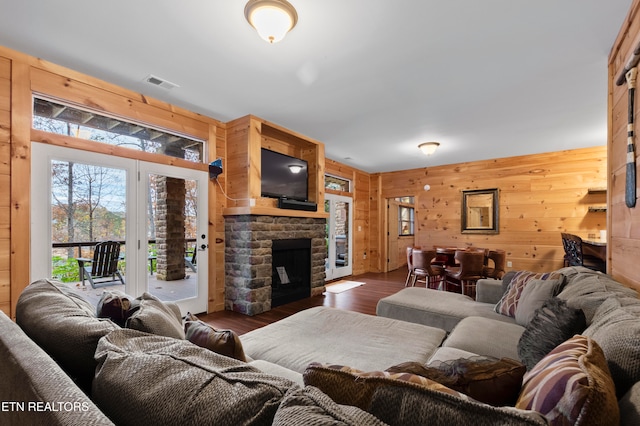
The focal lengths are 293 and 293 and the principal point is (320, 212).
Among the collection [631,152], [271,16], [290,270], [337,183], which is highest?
[271,16]

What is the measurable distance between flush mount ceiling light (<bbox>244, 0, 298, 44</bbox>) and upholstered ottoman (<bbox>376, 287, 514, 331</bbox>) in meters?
2.42

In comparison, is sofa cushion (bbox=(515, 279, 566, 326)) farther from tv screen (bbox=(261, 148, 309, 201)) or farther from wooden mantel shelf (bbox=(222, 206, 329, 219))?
tv screen (bbox=(261, 148, 309, 201))

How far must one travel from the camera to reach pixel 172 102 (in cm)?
343

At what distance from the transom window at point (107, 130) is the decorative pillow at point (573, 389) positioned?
3.74 meters

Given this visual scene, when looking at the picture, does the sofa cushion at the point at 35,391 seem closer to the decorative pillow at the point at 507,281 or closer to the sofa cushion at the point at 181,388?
the sofa cushion at the point at 181,388

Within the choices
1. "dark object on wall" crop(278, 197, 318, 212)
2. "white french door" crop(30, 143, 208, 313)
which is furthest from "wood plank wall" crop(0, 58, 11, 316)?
"dark object on wall" crop(278, 197, 318, 212)

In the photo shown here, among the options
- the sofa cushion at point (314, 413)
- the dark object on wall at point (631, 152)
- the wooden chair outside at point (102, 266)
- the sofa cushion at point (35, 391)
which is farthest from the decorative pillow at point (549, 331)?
the wooden chair outside at point (102, 266)

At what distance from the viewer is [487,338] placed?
74.4 inches

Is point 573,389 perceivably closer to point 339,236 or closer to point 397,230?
point 339,236

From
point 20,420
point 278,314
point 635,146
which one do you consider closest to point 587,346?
point 20,420

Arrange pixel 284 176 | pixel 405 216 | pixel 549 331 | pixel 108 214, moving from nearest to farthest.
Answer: pixel 549 331
pixel 108 214
pixel 284 176
pixel 405 216

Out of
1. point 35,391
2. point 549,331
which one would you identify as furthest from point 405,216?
point 35,391

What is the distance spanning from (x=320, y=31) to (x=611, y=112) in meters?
2.47

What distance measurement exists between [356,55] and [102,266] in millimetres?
3171
